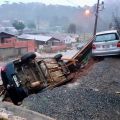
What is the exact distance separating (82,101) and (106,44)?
266 inches

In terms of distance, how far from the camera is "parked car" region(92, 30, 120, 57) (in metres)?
14.4

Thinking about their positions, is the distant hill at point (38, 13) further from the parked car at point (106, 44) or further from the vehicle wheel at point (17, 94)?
the vehicle wheel at point (17, 94)

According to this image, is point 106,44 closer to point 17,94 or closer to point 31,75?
point 31,75

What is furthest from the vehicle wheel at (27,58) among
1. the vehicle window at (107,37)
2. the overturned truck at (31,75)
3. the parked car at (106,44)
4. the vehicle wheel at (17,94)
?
the vehicle window at (107,37)

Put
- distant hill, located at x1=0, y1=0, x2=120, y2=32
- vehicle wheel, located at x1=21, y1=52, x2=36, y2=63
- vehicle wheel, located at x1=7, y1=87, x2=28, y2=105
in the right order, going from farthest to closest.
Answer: distant hill, located at x1=0, y1=0, x2=120, y2=32 < vehicle wheel, located at x1=21, y1=52, x2=36, y2=63 < vehicle wheel, located at x1=7, y1=87, x2=28, y2=105

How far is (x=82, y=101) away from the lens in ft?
27.0

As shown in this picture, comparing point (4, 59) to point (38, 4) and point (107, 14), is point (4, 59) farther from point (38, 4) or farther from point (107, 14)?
point (38, 4)

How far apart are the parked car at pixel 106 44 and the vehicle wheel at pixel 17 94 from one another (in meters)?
6.15

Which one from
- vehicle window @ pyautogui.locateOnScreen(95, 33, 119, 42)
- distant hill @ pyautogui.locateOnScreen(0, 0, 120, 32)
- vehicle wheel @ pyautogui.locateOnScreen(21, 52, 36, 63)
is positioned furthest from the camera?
distant hill @ pyautogui.locateOnScreen(0, 0, 120, 32)

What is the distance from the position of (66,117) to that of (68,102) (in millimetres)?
992

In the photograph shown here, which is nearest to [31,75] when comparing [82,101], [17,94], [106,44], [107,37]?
[17,94]

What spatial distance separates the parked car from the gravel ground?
3604 mm

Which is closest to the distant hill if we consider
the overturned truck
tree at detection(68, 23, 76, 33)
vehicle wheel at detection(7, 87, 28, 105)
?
tree at detection(68, 23, 76, 33)

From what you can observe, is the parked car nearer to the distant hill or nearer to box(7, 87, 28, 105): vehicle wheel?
box(7, 87, 28, 105): vehicle wheel
